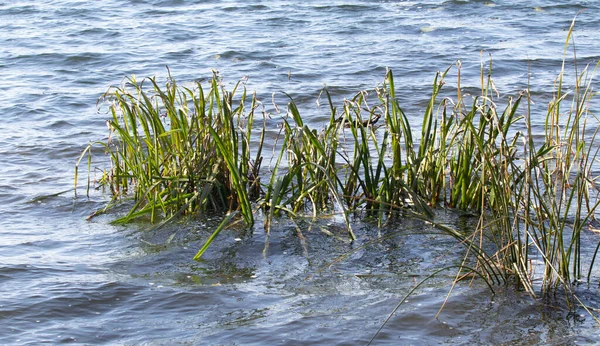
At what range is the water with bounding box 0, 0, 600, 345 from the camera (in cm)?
357

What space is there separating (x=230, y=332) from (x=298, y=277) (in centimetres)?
68

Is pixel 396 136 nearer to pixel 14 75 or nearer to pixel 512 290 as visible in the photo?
pixel 512 290

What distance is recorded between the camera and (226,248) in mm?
4555

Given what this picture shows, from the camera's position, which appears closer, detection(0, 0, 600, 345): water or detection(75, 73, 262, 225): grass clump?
detection(0, 0, 600, 345): water

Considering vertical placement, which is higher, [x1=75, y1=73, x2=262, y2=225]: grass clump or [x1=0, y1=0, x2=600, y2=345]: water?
[x1=75, y1=73, x2=262, y2=225]: grass clump

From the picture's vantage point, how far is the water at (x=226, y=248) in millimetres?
3570

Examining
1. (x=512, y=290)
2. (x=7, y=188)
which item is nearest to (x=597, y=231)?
(x=512, y=290)

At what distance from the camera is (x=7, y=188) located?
598 centimetres

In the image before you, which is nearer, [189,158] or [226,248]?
[226,248]

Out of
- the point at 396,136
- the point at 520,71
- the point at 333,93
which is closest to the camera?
the point at 396,136

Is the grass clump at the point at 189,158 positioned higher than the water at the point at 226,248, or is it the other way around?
the grass clump at the point at 189,158

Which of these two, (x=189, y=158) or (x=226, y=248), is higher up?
(x=189, y=158)

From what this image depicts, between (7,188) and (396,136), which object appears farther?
(7,188)

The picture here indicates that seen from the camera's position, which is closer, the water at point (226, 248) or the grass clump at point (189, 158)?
the water at point (226, 248)
